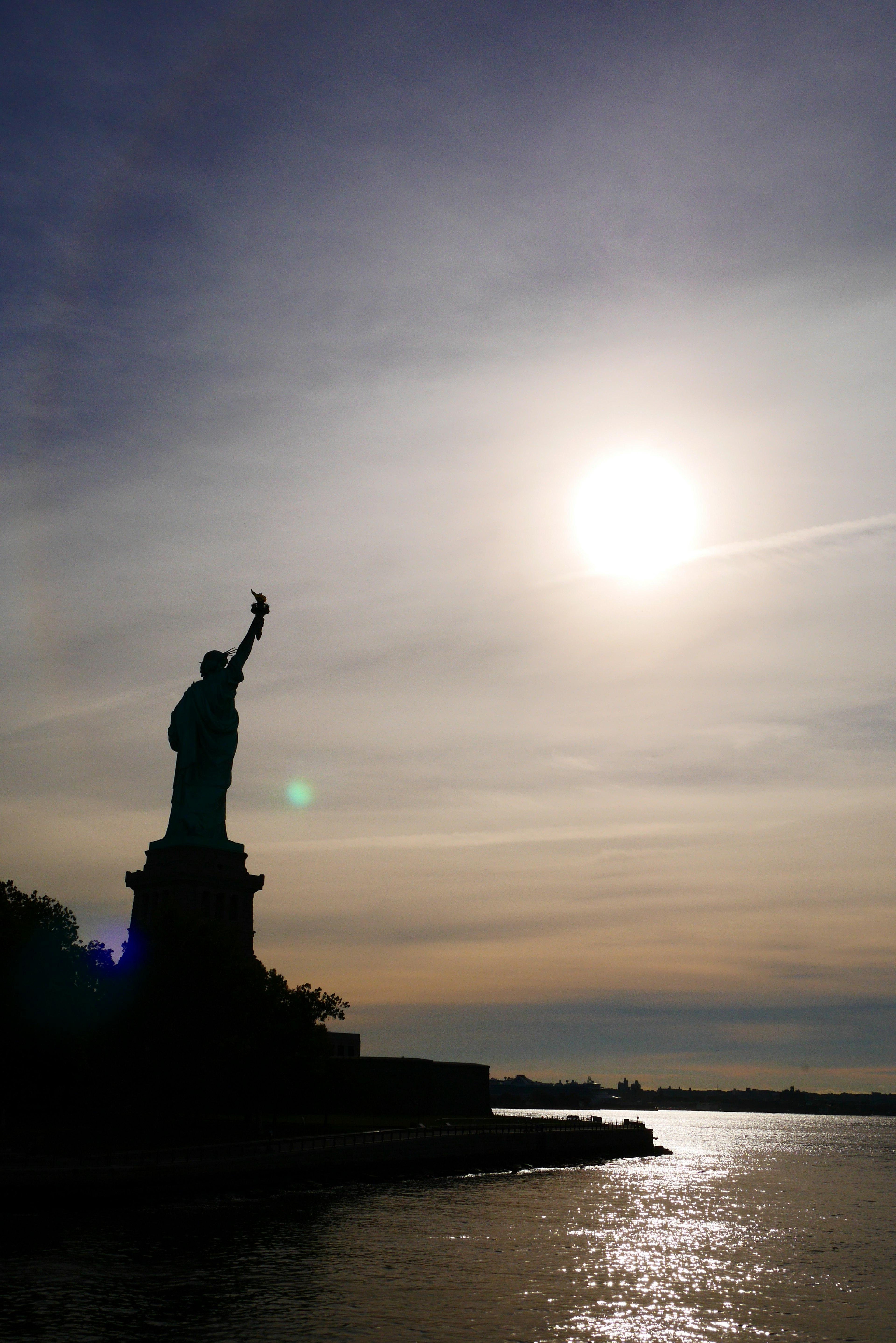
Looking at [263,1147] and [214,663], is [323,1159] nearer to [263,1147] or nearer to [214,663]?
[263,1147]

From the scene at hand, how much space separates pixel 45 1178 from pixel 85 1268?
396 inches

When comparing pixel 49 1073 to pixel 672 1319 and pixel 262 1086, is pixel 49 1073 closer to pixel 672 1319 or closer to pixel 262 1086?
pixel 262 1086

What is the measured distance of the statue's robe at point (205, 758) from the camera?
A: 318ft

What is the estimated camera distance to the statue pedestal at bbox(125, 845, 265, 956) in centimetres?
9300

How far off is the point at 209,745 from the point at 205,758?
110 centimetres

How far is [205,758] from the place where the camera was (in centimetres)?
10019

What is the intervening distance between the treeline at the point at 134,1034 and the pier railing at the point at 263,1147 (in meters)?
4.51

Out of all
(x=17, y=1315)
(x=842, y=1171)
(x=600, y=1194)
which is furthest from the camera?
(x=842, y=1171)

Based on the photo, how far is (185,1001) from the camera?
7131cm

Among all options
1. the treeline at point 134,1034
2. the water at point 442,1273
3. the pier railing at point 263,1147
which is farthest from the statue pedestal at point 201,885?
the water at point 442,1273

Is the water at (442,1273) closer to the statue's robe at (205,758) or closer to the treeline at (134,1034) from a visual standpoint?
the treeline at (134,1034)

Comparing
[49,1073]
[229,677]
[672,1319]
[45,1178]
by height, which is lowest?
[672,1319]

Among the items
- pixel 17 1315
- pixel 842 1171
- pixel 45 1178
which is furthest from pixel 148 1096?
pixel 842 1171

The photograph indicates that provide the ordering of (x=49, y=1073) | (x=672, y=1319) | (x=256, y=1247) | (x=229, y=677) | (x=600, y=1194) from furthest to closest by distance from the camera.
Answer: (x=229, y=677)
(x=600, y=1194)
(x=49, y=1073)
(x=256, y=1247)
(x=672, y=1319)
